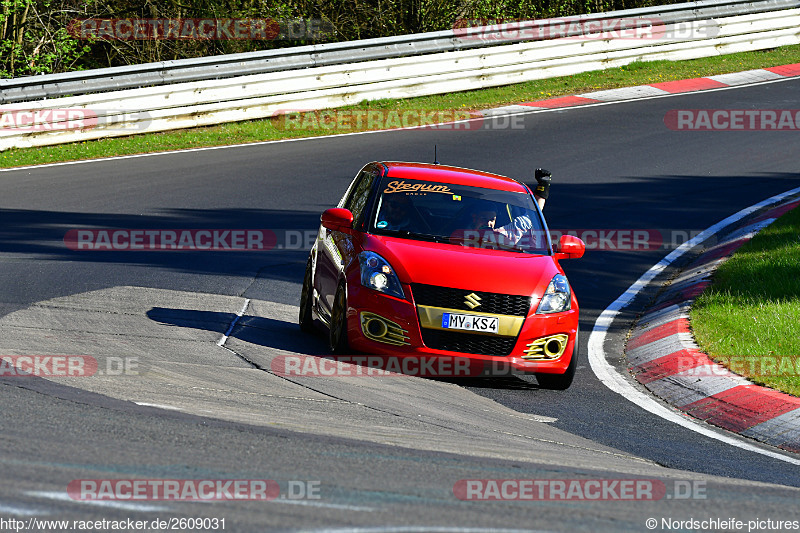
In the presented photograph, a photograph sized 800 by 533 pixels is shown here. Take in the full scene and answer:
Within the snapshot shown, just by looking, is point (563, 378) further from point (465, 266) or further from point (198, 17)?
point (198, 17)

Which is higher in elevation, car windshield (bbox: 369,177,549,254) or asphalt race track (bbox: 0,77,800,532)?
car windshield (bbox: 369,177,549,254)

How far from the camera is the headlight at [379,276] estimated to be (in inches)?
331

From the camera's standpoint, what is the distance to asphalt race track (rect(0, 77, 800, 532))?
454cm

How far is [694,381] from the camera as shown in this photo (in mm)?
8547

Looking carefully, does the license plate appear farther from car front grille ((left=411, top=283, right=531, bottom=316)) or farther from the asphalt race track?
the asphalt race track

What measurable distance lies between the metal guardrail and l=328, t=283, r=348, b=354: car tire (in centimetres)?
1227

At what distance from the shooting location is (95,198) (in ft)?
50.6

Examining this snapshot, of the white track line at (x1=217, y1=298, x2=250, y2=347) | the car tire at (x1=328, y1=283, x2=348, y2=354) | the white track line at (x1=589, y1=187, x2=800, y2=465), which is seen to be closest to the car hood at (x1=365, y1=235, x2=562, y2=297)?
the car tire at (x1=328, y1=283, x2=348, y2=354)

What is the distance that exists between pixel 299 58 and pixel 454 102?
11.0 ft

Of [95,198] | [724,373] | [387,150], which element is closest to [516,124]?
[387,150]

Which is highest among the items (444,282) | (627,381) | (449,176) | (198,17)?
(198,17)

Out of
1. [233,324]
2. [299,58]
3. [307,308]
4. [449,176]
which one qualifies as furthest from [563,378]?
[299,58]

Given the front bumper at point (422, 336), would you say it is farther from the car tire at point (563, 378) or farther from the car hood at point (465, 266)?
the car hood at point (465, 266)

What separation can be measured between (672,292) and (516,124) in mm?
9538
